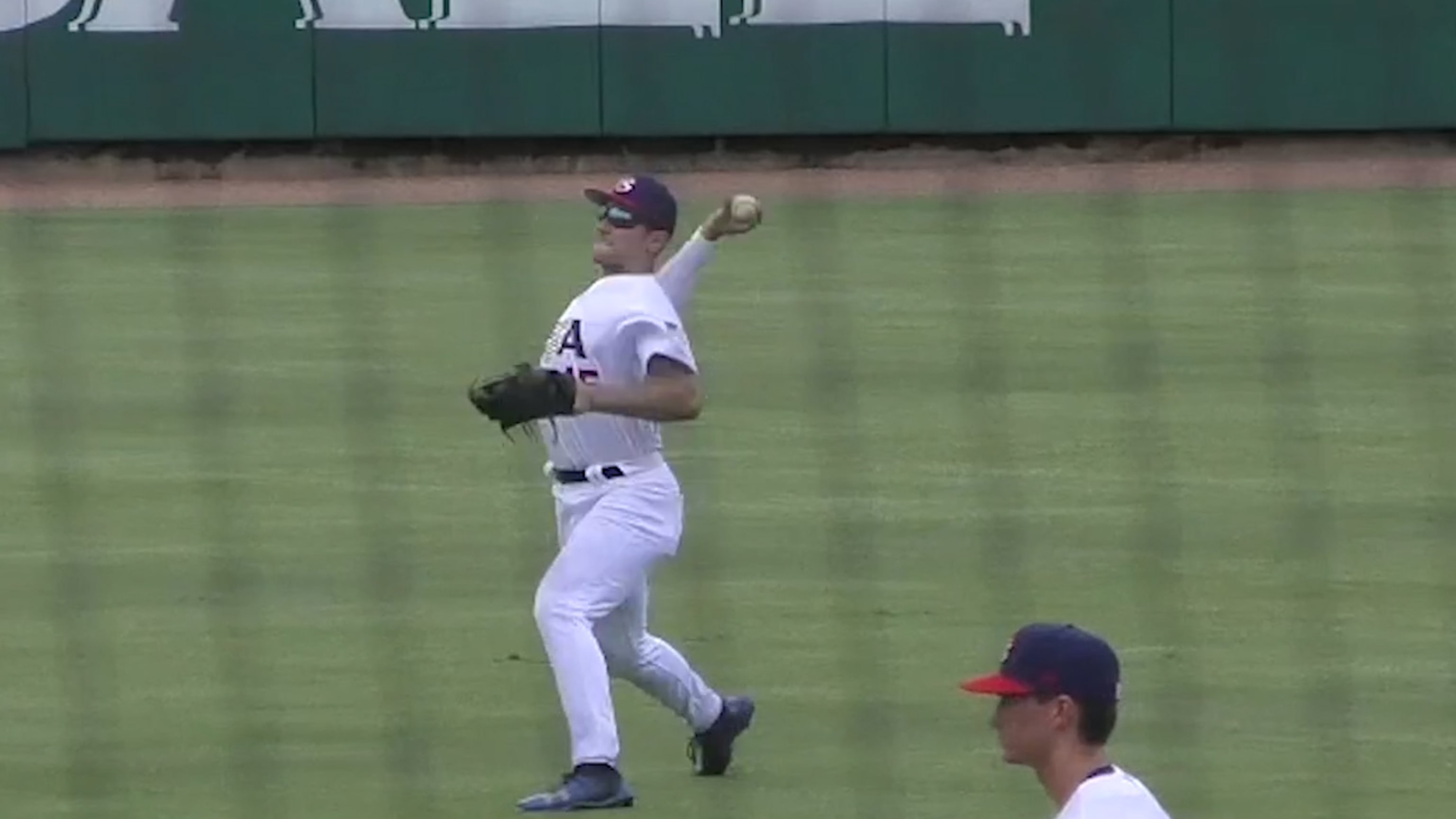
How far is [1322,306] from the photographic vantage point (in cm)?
1788

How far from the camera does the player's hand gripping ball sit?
808cm

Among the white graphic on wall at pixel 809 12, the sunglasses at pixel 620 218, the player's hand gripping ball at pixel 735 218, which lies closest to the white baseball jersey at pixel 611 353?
the sunglasses at pixel 620 218

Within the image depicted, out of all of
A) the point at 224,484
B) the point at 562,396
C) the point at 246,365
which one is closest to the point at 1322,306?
the point at 246,365

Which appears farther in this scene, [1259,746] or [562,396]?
[1259,746]

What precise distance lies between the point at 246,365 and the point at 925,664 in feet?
24.3

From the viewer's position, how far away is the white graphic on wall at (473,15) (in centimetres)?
2414

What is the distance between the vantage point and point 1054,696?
16.0 feet

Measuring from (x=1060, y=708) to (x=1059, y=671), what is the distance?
2.1 inches

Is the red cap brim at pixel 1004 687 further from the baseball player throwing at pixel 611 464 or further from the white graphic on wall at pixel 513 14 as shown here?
→ the white graphic on wall at pixel 513 14

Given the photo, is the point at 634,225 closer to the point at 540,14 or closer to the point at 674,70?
the point at 540,14

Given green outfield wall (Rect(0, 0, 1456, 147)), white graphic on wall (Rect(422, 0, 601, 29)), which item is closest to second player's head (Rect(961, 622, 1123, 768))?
green outfield wall (Rect(0, 0, 1456, 147))

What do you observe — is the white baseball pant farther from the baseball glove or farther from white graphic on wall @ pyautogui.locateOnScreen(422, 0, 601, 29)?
white graphic on wall @ pyautogui.locateOnScreen(422, 0, 601, 29)

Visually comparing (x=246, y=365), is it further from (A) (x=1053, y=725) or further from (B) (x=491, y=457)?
(A) (x=1053, y=725)

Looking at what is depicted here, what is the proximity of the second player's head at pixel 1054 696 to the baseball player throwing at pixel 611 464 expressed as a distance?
8.93ft
